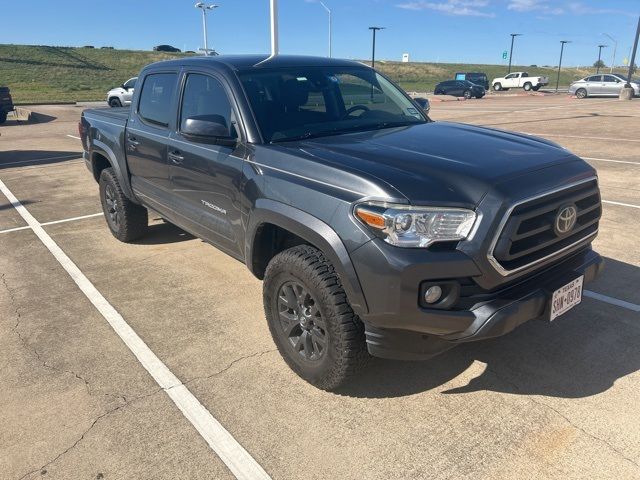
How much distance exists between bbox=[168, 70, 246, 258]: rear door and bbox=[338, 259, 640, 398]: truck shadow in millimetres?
1352

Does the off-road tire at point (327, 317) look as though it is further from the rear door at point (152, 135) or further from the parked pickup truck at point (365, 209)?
the rear door at point (152, 135)

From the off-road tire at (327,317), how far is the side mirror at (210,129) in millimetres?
930

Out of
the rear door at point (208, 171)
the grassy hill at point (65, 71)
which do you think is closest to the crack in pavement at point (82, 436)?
the rear door at point (208, 171)

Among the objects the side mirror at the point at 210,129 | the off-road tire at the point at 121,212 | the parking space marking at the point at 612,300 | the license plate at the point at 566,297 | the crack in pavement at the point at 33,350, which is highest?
the side mirror at the point at 210,129

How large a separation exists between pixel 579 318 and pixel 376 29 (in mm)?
45795

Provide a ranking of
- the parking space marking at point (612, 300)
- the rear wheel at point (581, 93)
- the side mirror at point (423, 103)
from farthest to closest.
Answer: the rear wheel at point (581, 93) < the side mirror at point (423, 103) < the parking space marking at point (612, 300)

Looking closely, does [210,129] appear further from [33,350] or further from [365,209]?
[33,350]

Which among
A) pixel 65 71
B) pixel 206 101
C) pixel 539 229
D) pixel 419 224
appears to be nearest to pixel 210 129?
pixel 206 101

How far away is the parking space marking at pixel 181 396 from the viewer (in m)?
2.57

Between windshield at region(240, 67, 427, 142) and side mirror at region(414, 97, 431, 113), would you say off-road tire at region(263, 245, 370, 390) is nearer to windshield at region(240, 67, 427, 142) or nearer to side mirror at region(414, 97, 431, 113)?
windshield at region(240, 67, 427, 142)

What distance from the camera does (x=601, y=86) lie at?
3219cm

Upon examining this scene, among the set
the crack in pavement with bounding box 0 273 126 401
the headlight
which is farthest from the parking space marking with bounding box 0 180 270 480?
the headlight

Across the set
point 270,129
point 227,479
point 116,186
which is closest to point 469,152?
point 270,129

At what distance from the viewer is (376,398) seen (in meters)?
3.07
